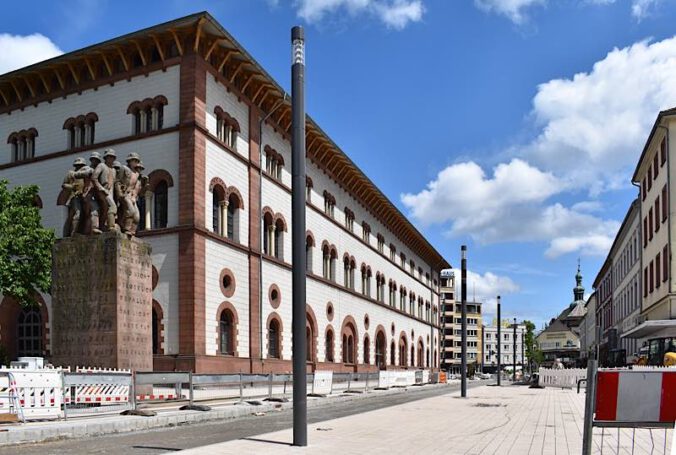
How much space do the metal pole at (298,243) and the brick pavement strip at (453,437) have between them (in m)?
0.60

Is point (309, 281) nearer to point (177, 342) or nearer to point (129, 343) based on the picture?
point (177, 342)

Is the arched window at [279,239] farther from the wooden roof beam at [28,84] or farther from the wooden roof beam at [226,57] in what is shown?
the wooden roof beam at [28,84]

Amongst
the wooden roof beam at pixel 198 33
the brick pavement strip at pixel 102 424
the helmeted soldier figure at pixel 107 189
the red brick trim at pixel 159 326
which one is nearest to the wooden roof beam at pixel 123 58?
the wooden roof beam at pixel 198 33

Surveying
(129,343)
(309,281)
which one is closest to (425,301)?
(309,281)

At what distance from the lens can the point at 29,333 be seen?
32.6 m

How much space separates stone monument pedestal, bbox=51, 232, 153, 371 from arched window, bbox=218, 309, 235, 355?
977cm

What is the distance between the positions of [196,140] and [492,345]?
15495cm

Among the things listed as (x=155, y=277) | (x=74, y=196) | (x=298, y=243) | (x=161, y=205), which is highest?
(x=161, y=205)

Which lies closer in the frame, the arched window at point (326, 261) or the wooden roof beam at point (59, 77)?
the wooden roof beam at point (59, 77)

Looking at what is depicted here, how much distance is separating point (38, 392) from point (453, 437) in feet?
27.1

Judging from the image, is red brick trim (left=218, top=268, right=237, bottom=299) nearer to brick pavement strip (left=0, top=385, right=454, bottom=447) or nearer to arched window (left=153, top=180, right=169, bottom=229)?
arched window (left=153, top=180, right=169, bottom=229)

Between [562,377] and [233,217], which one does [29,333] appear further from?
[562,377]

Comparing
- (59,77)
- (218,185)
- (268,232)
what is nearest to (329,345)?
(268,232)

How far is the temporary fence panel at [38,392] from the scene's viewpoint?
44.6ft
